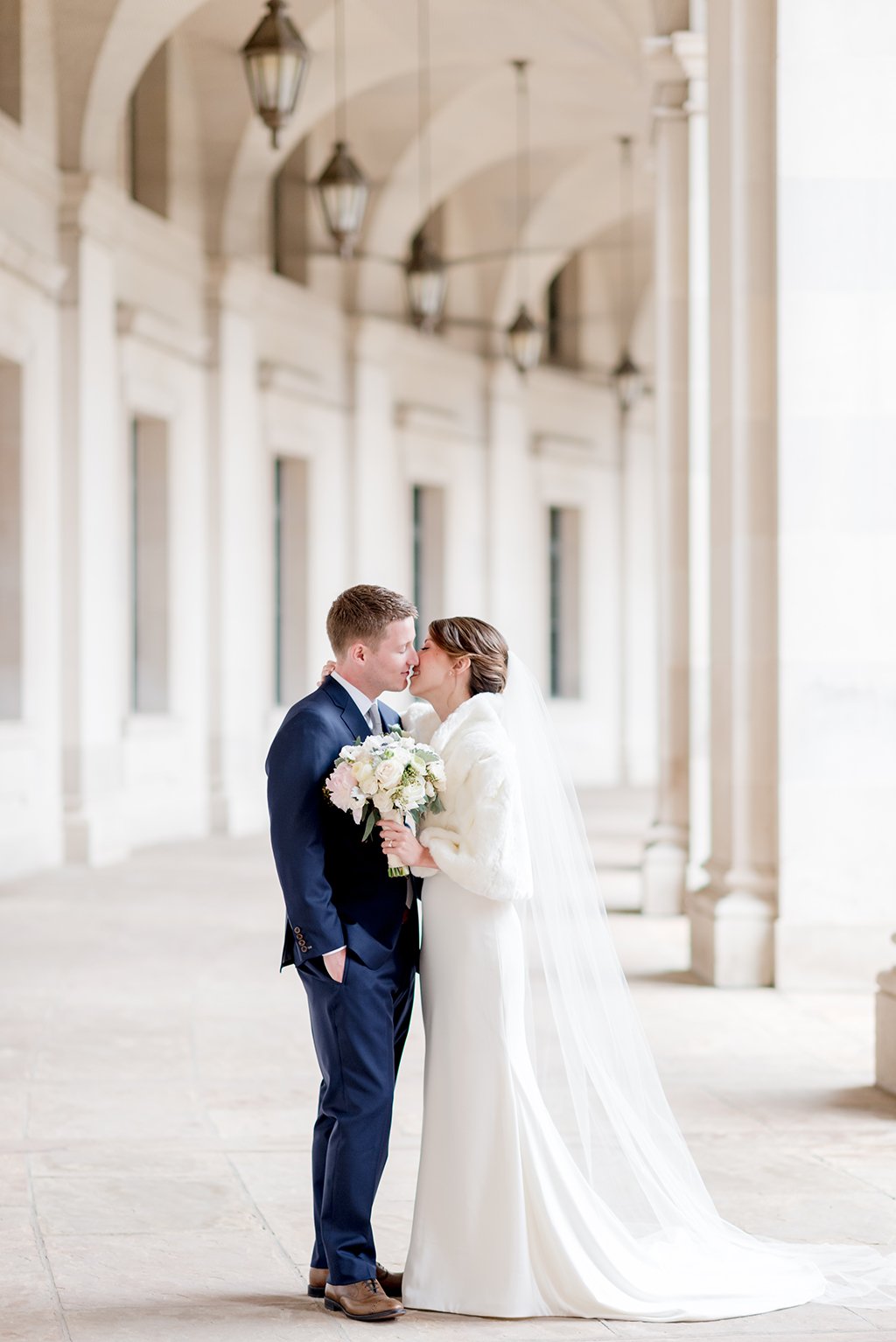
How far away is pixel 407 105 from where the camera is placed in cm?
1898

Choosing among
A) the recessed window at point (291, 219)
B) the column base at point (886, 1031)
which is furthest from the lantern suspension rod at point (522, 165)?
the column base at point (886, 1031)

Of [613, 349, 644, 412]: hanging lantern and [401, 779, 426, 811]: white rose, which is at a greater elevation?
[613, 349, 644, 412]: hanging lantern

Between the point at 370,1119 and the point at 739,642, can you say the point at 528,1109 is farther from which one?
the point at 739,642

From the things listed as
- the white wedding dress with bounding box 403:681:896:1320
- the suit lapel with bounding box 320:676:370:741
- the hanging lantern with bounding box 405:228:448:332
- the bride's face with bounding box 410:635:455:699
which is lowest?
the white wedding dress with bounding box 403:681:896:1320

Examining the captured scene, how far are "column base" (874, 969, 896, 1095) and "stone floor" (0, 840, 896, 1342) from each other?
0.34 feet

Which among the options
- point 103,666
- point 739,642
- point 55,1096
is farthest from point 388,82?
point 55,1096

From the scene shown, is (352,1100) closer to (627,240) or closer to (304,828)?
(304,828)

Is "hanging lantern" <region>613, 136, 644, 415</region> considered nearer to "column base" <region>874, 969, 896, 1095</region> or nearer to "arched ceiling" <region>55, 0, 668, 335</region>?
"arched ceiling" <region>55, 0, 668, 335</region>

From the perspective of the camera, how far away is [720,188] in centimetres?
882

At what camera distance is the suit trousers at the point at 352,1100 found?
4148 millimetres

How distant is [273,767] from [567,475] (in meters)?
21.6

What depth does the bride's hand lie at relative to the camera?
4.12m

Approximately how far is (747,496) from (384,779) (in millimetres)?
4944

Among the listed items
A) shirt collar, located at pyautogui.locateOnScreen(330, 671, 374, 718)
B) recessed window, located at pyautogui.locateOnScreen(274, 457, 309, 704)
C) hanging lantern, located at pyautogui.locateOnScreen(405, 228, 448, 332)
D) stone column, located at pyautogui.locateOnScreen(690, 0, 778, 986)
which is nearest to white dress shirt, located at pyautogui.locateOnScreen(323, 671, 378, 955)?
shirt collar, located at pyautogui.locateOnScreen(330, 671, 374, 718)
